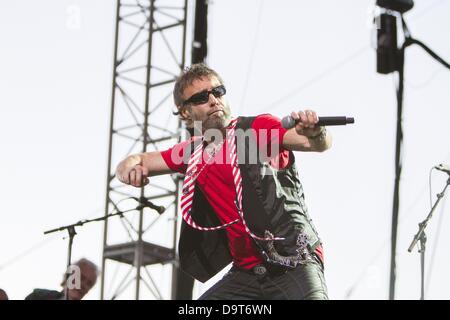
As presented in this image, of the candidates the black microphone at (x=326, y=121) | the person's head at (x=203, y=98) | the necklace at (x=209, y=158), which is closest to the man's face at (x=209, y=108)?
the person's head at (x=203, y=98)

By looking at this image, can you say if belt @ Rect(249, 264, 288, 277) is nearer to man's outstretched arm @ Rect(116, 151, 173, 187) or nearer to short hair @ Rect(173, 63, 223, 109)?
man's outstretched arm @ Rect(116, 151, 173, 187)

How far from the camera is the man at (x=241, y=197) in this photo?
374cm

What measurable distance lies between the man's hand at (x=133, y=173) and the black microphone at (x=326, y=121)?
3.10 ft

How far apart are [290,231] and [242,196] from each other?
0.29 meters

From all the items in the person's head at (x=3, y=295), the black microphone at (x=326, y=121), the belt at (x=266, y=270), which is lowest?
the person's head at (x=3, y=295)

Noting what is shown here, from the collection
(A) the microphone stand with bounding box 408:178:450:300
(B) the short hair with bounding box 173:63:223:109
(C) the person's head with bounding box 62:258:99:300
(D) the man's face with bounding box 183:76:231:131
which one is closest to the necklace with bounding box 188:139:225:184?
(D) the man's face with bounding box 183:76:231:131

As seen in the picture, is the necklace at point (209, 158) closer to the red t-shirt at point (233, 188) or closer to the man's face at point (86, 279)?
the red t-shirt at point (233, 188)

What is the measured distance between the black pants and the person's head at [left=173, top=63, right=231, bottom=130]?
0.77m

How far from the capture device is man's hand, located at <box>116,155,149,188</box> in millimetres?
4109

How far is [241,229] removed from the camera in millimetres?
3916

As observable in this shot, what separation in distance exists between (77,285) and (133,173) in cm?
392

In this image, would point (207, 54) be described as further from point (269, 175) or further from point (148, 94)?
point (269, 175)

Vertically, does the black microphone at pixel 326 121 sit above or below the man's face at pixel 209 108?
below
